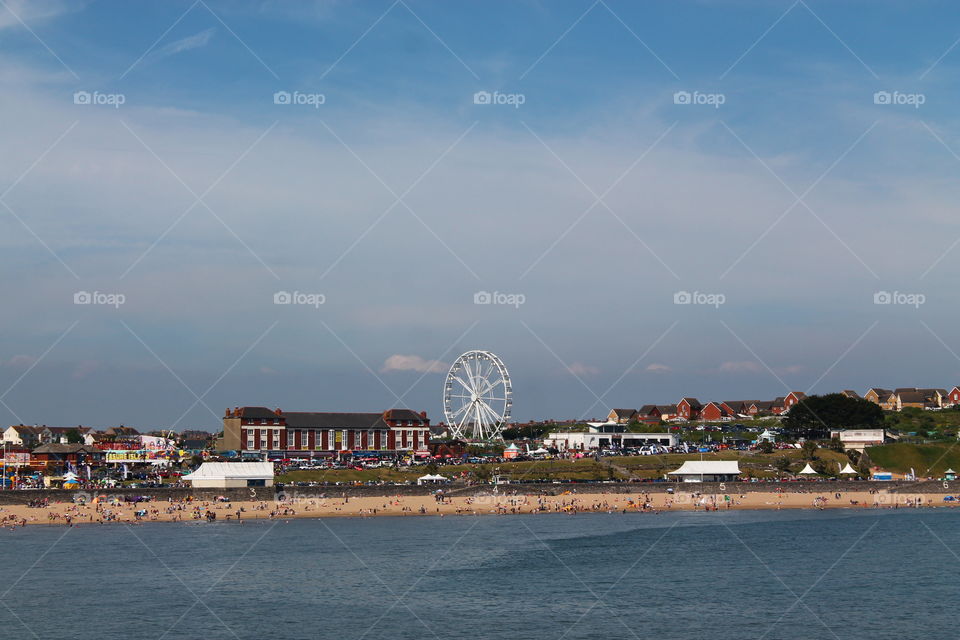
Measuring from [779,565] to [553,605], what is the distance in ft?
65.4

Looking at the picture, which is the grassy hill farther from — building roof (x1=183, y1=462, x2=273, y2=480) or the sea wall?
building roof (x1=183, y1=462, x2=273, y2=480)

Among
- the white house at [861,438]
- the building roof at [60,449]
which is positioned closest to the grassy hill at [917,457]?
the white house at [861,438]

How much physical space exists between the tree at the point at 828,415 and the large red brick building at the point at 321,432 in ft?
183

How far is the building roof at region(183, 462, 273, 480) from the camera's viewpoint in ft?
331

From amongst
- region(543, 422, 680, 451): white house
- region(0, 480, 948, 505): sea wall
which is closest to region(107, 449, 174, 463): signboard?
region(0, 480, 948, 505): sea wall

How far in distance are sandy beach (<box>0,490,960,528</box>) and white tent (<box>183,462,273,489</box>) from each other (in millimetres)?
3164

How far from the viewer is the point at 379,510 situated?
94.8 metres

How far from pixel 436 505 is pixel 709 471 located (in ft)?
110

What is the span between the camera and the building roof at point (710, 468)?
113 metres

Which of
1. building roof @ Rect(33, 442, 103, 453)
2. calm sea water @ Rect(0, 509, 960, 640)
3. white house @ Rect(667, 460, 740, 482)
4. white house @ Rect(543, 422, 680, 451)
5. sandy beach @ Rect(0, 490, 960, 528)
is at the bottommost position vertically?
calm sea water @ Rect(0, 509, 960, 640)

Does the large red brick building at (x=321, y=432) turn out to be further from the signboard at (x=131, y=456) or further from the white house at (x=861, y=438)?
the white house at (x=861, y=438)

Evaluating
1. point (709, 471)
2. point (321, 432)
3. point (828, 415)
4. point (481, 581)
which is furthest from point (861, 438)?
point (481, 581)

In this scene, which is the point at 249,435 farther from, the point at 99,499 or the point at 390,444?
the point at 99,499

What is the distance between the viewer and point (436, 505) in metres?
98.8
